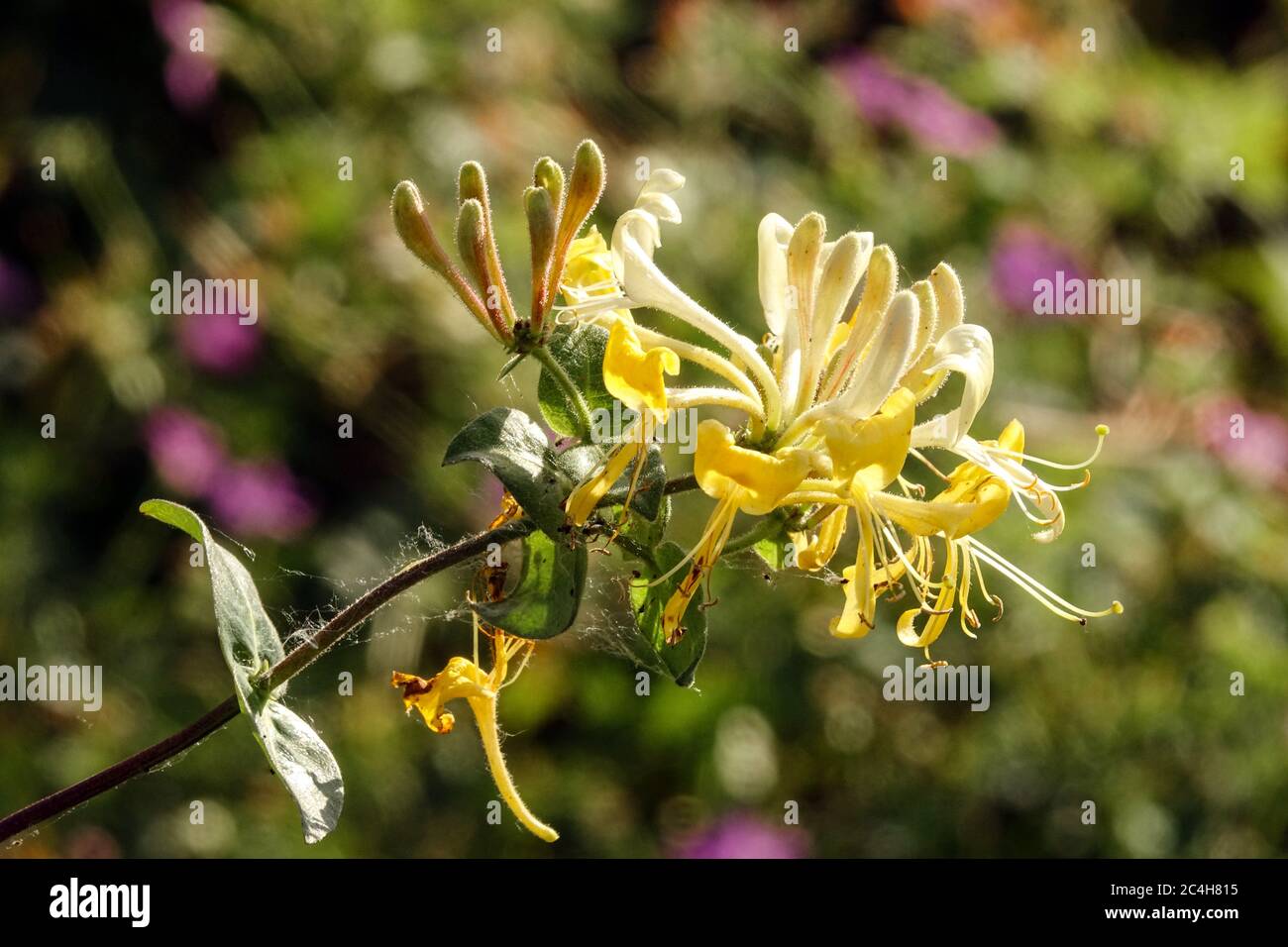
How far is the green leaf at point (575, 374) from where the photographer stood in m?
0.82

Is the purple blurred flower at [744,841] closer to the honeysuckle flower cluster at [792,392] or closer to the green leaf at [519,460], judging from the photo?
the honeysuckle flower cluster at [792,392]

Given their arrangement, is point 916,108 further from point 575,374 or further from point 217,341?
point 575,374

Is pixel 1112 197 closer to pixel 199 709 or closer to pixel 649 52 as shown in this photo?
pixel 649 52

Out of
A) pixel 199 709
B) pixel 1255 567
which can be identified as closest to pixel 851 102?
pixel 1255 567

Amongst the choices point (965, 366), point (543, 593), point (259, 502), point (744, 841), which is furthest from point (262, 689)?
point (259, 502)

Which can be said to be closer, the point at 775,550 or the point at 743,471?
the point at 743,471

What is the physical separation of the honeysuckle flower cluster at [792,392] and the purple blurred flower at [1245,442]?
6.11 feet

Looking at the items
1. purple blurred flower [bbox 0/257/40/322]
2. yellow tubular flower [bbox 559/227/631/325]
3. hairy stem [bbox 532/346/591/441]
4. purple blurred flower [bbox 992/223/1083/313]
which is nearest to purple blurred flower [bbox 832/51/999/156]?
purple blurred flower [bbox 992/223/1083/313]

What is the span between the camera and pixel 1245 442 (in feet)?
8.39

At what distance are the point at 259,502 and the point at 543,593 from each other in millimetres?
1773

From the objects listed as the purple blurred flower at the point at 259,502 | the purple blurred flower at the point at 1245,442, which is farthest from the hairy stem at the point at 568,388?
the purple blurred flower at the point at 1245,442

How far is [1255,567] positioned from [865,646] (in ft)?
2.34

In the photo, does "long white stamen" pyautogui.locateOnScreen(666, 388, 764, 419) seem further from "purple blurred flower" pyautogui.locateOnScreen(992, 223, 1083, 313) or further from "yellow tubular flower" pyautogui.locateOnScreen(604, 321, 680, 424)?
"purple blurred flower" pyautogui.locateOnScreen(992, 223, 1083, 313)

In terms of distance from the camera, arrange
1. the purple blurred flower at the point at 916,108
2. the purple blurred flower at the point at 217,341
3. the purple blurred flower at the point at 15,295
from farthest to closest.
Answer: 1. the purple blurred flower at the point at 916,108
2. the purple blurred flower at the point at 15,295
3. the purple blurred flower at the point at 217,341
